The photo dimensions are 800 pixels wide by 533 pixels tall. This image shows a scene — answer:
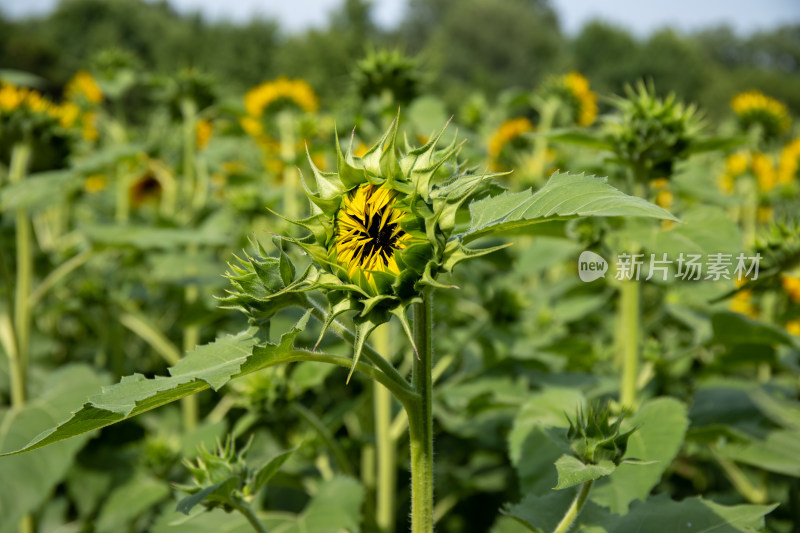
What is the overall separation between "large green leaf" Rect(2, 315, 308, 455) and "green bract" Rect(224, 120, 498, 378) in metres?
0.07

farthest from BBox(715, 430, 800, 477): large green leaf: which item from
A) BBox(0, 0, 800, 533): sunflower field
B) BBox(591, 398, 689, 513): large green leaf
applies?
BBox(591, 398, 689, 513): large green leaf

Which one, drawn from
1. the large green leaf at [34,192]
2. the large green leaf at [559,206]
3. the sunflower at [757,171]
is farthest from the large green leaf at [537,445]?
the sunflower at [757,171]

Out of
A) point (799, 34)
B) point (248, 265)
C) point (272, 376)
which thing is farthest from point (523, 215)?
point (799, 34)

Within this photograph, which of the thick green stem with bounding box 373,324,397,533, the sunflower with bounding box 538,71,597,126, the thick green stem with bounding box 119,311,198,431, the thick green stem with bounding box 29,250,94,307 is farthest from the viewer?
the sunflower with bounding box 538,71,597,126

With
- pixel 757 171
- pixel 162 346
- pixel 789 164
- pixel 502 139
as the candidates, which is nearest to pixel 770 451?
pixel 162 346

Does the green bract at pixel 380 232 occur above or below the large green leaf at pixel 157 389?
above

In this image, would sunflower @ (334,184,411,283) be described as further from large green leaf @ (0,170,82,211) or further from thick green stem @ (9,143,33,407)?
thick green stem @ (9,143,33,407)

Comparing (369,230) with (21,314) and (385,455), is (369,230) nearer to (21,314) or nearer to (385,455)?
(385,455)

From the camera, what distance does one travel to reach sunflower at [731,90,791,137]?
3572 mm

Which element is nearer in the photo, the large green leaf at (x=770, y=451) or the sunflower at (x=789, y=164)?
the large green leaf at (x=770, y=451)

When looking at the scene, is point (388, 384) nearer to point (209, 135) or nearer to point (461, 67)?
point (209, 135)

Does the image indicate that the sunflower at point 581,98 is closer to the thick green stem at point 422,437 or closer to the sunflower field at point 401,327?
the sunflower field at point 401,327

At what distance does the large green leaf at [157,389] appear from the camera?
82cm

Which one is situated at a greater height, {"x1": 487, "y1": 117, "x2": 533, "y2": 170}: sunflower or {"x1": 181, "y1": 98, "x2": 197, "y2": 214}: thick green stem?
{"x1": 487, "y1": 117, "x2": 533, "y2": 170}: sunflower
